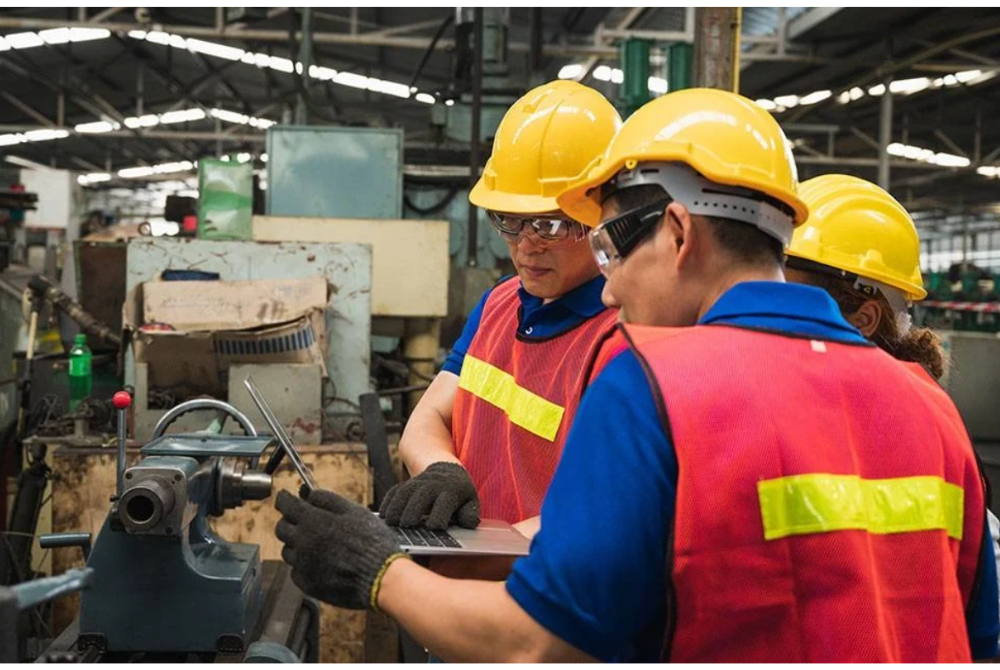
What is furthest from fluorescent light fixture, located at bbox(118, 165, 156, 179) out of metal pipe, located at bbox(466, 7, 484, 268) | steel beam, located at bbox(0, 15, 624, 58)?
metal pipe, located at bbox(466, 7, 484, 268)

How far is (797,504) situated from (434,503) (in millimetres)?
617

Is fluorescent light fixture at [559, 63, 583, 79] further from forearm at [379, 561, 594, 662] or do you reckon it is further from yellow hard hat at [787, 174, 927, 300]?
forearm at [379, 561, 594, 662]

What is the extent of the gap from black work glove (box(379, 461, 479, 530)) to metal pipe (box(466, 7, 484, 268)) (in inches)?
129

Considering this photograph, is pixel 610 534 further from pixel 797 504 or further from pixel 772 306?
pixel 772 306

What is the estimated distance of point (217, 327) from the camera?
9.65 feet

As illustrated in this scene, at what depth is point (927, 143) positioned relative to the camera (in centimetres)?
960

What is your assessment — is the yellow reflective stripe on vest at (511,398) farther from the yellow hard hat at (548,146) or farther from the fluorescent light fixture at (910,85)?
the fluorescent light fixture at (910,85)

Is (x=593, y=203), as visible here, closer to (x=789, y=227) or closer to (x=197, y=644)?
(x=789, y=227)

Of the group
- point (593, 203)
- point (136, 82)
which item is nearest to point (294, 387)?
point (593, 203)

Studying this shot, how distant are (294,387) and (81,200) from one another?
447 centimetres

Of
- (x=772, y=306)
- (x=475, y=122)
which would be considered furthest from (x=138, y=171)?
(x=772, y=306)

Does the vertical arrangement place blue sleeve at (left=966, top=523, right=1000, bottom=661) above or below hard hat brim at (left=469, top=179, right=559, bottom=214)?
below

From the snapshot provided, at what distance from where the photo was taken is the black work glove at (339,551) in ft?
3.11

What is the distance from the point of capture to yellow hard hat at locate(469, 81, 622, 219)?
5.12ft
